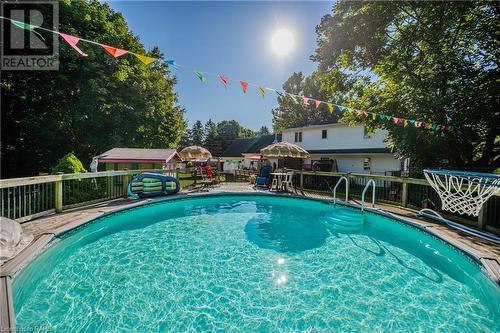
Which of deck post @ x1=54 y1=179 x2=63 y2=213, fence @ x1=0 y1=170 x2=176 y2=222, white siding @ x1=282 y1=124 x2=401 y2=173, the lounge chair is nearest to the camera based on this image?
fence @ x1=0 y1=170 x2=176 y2=222

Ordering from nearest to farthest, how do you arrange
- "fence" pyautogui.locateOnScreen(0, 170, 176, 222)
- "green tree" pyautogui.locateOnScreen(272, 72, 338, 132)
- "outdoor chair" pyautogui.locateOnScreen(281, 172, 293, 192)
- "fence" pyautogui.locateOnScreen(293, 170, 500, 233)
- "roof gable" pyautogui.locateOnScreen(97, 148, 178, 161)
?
1. "fence" pyautogui.locateOnScreen(0, 170, 176, 222)
2. "fence" pyautogui.locateOnScreen(293, 170, 500, 233)
3. "outdoor chair" pyautogui.locateOnScreen(281, 172, 293, 192)
4. "roof gable" pyautogui.locateOnScreen(97, 148, 178, 161)
5. "green tree" pyautogui.locateOnScreen(272, 72, 338, 132)

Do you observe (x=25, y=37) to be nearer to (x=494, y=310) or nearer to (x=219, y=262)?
(x=219, y=262)

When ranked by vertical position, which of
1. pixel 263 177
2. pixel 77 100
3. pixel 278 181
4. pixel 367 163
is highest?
pixel 77 100

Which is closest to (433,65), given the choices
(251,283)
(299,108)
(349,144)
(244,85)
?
(244,85)

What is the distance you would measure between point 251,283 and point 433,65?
440 inches

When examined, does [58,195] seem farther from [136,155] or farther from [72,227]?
[136,155]

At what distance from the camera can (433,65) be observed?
914 cm

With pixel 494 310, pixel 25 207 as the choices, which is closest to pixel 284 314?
pixel 494 310

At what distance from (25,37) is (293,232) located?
1751 centimetres

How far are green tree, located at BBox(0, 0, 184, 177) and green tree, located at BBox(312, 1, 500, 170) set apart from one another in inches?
558

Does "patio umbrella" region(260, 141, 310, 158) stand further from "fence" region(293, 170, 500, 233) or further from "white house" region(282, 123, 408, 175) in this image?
"white house" region(282, 123, 408, 175)
